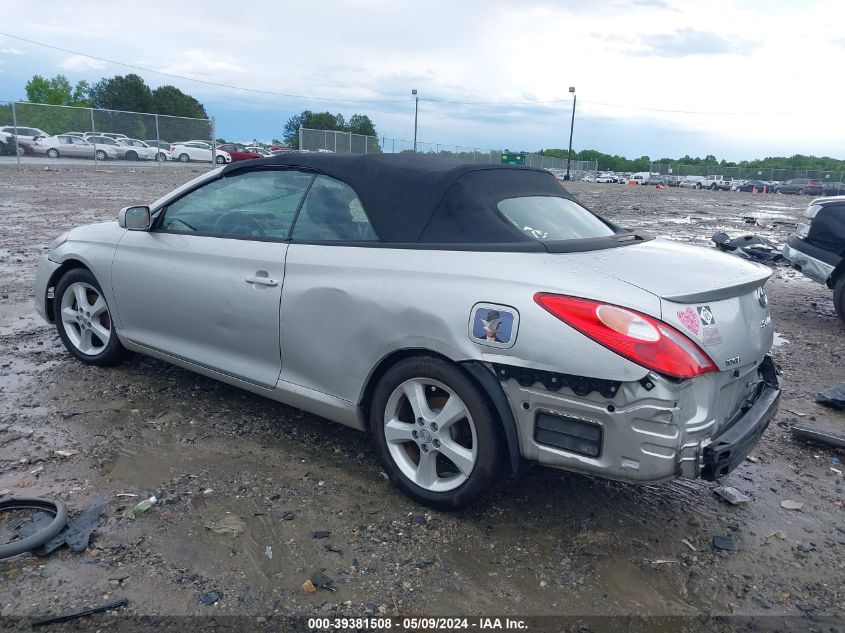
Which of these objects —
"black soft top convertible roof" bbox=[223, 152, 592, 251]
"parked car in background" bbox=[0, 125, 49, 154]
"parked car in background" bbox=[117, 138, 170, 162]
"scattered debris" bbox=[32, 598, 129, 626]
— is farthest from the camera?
"parked car in background" bbox=[117, 138, 170, 162]

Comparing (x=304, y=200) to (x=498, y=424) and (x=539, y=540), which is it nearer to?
(x=498, y=424)

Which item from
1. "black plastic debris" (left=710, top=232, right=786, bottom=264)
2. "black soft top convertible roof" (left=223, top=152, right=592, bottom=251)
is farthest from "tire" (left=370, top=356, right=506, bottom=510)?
"black plastic debris" (left=710, top=232, right=786, bottom=264)

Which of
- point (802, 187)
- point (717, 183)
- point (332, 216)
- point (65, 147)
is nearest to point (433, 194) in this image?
point (332, 216)

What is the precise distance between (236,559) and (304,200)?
1940mm

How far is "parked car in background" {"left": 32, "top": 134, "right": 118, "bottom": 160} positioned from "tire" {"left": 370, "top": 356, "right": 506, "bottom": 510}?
30929 mm

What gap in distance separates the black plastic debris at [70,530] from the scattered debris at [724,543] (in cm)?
279

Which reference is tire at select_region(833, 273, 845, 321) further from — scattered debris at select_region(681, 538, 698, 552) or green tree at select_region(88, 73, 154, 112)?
green tree at select_region(88, 73, 154, 112)

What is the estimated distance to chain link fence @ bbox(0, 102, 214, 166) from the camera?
2773 centimetres

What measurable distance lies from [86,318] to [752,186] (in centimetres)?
6172

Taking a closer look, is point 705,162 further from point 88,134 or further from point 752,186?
point 88,134

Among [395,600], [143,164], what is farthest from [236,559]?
[143,164]

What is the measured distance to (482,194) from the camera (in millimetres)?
3404

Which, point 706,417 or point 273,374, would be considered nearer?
point 706,417

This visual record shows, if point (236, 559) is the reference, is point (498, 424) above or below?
above
